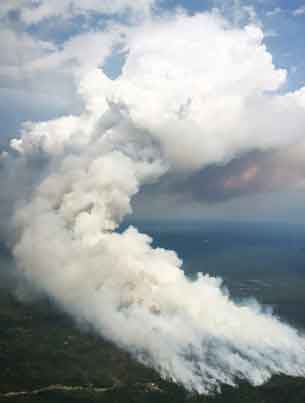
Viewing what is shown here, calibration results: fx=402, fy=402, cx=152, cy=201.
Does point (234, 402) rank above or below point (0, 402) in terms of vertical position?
above

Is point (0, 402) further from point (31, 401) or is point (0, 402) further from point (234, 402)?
point (234, 402)

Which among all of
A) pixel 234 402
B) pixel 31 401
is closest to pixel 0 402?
pixel 31 401
